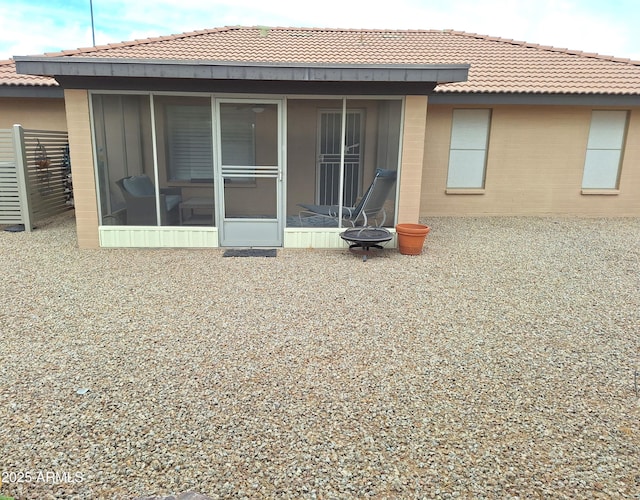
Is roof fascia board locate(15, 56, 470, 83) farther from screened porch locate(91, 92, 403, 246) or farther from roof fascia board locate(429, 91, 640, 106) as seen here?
roof fascia board locate(429, 91, 640, 106)

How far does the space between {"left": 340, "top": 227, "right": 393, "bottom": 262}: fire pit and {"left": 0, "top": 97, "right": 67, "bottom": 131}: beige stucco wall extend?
7.39 meters

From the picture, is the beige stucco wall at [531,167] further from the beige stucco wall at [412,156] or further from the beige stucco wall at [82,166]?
the beige stucco wall at [82,166]

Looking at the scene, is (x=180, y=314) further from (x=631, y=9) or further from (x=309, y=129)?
(x=631, y=9)

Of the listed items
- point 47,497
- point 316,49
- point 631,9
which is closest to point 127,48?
point 316,49

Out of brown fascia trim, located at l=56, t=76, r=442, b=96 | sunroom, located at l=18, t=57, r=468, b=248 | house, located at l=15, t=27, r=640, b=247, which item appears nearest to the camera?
house, located at l=15, t=27, r=640, b=247

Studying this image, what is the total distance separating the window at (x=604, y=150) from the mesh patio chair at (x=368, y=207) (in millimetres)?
6182

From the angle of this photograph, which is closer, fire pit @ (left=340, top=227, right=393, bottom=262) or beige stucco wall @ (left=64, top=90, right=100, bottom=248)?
beige stucco wall @ (left=64, top=90, right=100, bottom=248)

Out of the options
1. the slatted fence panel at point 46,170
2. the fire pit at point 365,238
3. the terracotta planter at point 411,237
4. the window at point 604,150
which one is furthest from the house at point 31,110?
the window at point 604,150

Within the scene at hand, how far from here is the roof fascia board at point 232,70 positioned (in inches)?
230

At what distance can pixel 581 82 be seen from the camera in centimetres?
980

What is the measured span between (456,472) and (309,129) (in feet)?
18.7

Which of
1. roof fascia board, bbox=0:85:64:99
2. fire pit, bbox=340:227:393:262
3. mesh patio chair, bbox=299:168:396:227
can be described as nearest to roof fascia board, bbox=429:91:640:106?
mesh patio chair, bbox=299:168:396:227

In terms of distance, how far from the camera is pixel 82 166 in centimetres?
670

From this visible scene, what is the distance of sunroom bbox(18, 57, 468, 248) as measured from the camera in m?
6.47
